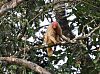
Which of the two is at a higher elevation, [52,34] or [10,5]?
[10,5]

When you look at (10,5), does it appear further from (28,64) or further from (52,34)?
(52,34)

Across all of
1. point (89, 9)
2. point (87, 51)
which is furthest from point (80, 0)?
point (87, 51)

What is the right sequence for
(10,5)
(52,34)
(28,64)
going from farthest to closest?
1. (52,34)
2. (10,5)
3. (28,64)

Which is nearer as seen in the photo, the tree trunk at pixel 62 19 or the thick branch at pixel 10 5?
the thick branch at pixel 10 5

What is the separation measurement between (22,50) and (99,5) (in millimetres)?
1520

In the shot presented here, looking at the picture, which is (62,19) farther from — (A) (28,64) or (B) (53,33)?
(A) (28,64)

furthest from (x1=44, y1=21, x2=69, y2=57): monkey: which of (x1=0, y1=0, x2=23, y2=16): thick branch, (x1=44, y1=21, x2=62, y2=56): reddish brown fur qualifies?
(x1=0, y1=0, x2=23, y2=16): thick branch

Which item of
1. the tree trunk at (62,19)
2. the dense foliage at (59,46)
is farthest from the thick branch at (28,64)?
the tree trunk at (62,19)

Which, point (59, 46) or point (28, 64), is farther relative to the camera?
point (59, 46)

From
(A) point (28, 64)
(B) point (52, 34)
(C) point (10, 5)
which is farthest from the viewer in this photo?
(B) point (52, 34)

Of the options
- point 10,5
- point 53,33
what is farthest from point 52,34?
point 10,5

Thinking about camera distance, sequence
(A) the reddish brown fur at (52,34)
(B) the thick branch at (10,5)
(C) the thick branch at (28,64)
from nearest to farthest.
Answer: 1. (C) the thick branch at (28,64)
2. (B) the thick branch at (10,5)
3. (A) the reddish brown fur at (52,34)

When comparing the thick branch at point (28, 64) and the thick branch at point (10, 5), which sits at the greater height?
the thick branch at point (10, 5)

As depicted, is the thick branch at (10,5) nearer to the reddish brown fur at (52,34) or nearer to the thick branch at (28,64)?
the thick branch at (28,64)
